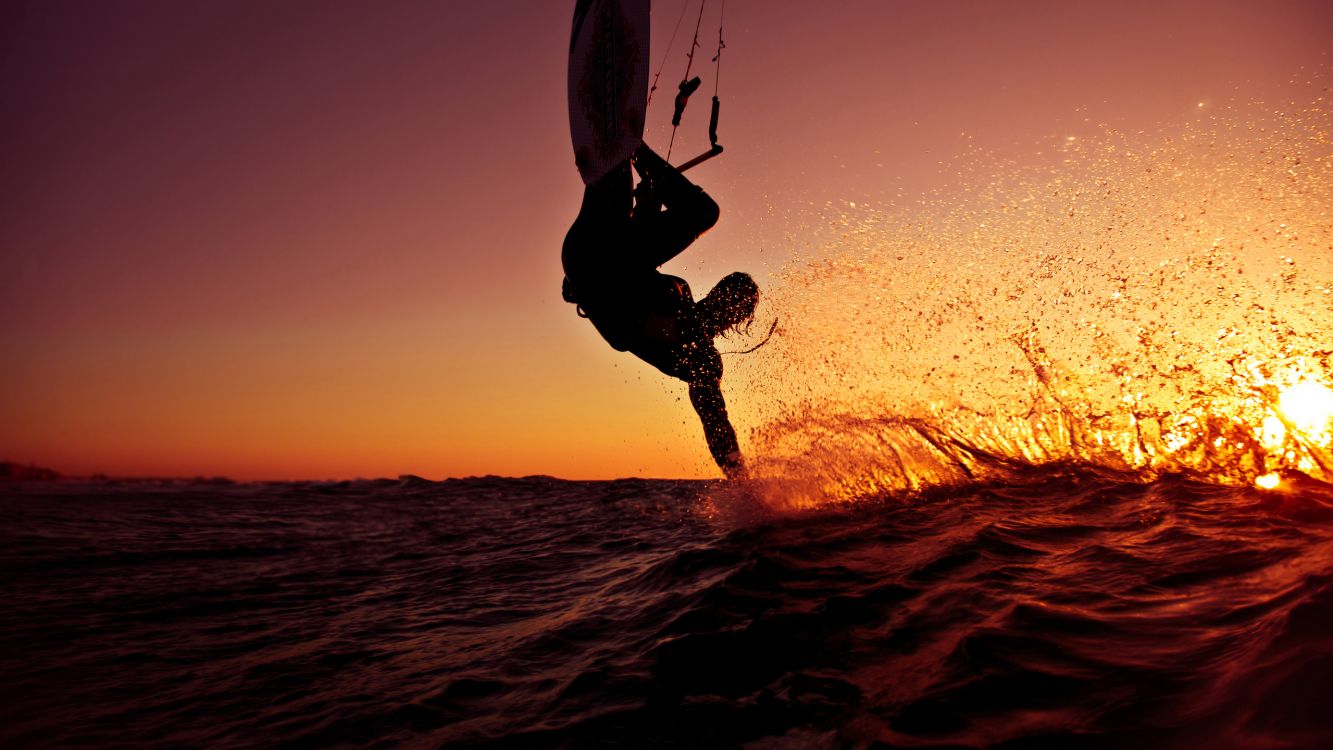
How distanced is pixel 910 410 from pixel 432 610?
5.58m

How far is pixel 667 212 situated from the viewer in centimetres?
593

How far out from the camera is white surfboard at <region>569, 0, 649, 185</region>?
6.09m

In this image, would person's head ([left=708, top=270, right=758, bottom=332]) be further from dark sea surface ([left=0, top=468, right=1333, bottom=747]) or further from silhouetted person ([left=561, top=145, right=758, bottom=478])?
dark sea surface ([left=0, top=468, right=1333, bottom=747])

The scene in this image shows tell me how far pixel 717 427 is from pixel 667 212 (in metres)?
2.64

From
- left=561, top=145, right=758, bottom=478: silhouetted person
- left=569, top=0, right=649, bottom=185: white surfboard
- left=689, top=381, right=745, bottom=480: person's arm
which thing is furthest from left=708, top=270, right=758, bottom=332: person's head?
left=569, top=0, right=649, bottom=185: white surfboard

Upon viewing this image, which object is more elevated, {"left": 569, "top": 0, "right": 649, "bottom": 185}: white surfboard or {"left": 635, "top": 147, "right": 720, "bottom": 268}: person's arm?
{"left": 569, "top": 0, "right": 649, "bottom": 185}: white surfboard

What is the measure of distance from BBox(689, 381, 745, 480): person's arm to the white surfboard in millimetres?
2616

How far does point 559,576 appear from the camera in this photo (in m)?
6.06

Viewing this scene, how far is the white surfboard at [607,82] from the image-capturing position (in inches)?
240

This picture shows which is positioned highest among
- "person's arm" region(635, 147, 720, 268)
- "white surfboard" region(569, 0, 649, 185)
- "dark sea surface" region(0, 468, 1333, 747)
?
"white surfboard" region(569, 0, 649, 185)

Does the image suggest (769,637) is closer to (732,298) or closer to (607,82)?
(732,298)

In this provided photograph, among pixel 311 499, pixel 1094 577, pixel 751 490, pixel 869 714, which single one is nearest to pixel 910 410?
pixel 751 490

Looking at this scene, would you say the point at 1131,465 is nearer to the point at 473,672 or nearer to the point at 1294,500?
the point at 1294,500

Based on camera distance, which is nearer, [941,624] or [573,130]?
[941,624]
